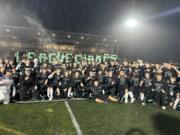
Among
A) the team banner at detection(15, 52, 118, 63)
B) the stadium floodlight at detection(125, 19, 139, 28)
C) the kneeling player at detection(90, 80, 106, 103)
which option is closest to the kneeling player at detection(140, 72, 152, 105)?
the kneeling player at detection(90, 80, 106, 103)

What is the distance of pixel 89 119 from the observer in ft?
36.1

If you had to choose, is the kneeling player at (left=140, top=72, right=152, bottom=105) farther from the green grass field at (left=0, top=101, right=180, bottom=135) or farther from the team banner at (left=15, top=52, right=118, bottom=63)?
the team banner at (left=15, top=52, right=118, bottom=63)

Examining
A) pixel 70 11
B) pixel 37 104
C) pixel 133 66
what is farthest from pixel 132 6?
pixel 37 104

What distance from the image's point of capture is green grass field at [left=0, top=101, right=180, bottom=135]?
30.9 ft

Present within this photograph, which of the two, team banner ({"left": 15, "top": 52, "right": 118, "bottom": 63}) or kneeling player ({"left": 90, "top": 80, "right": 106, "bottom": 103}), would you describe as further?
team banner ({"left": 15, "top": 52, "right": 118, "bottom": 63})

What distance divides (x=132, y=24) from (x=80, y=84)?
16665 millimetres

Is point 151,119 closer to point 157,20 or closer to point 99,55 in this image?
point 99,55

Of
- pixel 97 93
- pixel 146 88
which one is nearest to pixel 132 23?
pixel 146 88

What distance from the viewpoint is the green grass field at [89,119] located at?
30.9ft

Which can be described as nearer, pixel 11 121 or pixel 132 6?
pixel 11 121

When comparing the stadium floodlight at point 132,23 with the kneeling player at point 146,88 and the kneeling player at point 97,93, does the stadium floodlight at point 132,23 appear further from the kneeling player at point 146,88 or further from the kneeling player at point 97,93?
the kneeling player at point 97,93

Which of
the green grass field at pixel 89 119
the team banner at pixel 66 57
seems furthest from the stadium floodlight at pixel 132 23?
the green grass field at pixel 89 119

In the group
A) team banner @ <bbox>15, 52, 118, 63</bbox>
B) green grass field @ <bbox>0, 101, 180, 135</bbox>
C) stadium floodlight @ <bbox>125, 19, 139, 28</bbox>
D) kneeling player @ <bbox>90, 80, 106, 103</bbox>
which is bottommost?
green grass field @ <bbox>0, 101, 180, 135</bbox>

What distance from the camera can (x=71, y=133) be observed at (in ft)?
30.0
